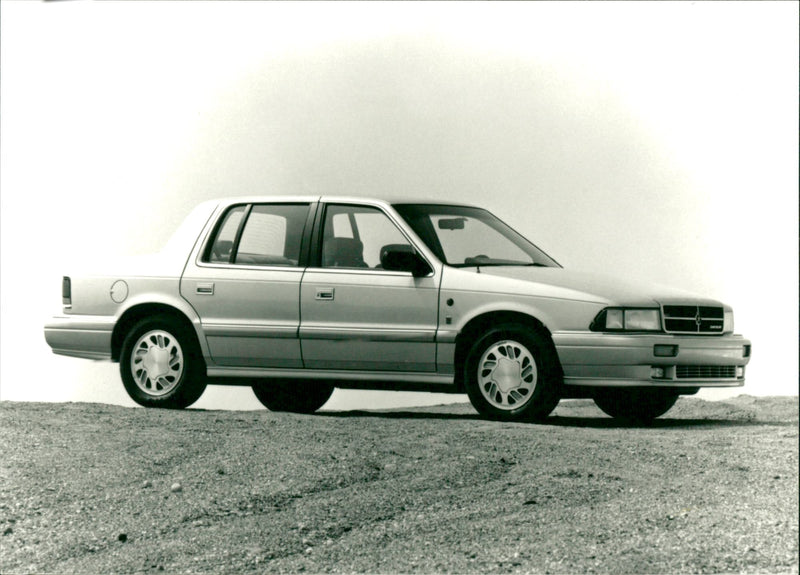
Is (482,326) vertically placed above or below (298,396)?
above

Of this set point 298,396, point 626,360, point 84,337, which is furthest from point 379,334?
point 84,337

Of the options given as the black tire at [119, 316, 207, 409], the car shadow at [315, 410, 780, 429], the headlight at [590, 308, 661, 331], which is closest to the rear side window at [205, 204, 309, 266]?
the black tire at [119, 316, 207, 409]

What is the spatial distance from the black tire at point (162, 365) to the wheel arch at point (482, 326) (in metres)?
2.07

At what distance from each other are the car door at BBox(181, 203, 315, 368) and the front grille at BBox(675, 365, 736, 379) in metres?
2.83

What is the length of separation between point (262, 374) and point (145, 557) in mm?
2882

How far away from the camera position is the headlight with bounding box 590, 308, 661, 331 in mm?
9367

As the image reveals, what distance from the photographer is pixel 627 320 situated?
9391 millimetres

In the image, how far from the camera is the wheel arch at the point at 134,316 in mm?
10383

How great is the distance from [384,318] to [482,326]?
0.73m

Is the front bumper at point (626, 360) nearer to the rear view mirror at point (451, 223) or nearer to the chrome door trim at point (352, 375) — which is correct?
the chrome door trim at point (352, 375)

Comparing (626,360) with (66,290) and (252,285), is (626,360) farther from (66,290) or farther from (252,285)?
(66,290)

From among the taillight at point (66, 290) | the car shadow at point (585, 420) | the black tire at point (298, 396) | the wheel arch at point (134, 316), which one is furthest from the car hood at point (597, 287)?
the taillight at point (66, 290)

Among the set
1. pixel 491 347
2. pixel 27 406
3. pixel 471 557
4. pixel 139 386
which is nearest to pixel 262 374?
pixel 139 386

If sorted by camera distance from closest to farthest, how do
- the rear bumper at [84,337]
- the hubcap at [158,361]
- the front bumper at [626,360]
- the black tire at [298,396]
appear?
1. the front bumper at [626,360]
2. the hubcap at [158,361]
3. the rear bumper at [84,337]
4. the black tire at [298,396]
